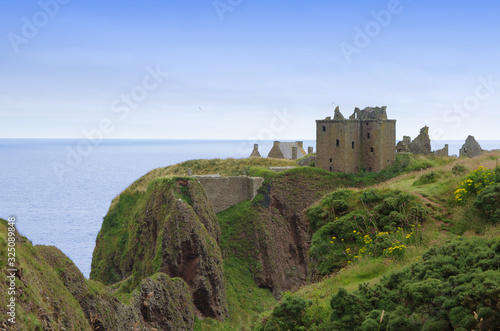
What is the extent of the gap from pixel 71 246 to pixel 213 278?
163 ft

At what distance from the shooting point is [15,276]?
1382 centimetres

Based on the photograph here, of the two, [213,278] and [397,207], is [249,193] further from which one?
[397,207]

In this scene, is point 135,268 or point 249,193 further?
point 249,193

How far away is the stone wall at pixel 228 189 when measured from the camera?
52.3 metres

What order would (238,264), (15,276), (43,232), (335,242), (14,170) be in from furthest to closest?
(14,170) < (43,232) < (238,264) < (335,242) < (15,276)

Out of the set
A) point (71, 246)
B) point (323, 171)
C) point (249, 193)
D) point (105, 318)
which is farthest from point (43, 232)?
point (105, 318)

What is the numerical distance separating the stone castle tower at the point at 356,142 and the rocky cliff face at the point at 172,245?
18436 mm

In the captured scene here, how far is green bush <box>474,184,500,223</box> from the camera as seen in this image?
17.7 m

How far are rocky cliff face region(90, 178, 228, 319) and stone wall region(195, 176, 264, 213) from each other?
356cm

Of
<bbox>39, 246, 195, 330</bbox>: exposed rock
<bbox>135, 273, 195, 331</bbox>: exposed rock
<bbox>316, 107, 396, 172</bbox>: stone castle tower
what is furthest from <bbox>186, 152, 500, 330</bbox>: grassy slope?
<bbox>39, 246, 195, 330</bbox>: exposed rock

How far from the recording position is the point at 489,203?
1806cm

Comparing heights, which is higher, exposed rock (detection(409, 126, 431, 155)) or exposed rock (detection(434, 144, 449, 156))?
exposed rock (detection(409, 126, 431, 155))

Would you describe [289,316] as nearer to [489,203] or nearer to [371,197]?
[489,203]

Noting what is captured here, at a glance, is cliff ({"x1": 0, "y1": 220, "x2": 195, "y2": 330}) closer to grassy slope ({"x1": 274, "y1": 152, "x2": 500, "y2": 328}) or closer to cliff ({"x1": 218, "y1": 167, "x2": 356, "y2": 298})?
grassy slope ({"x1": 274, "y1": 152, "x2": 500, "y2": 328})
